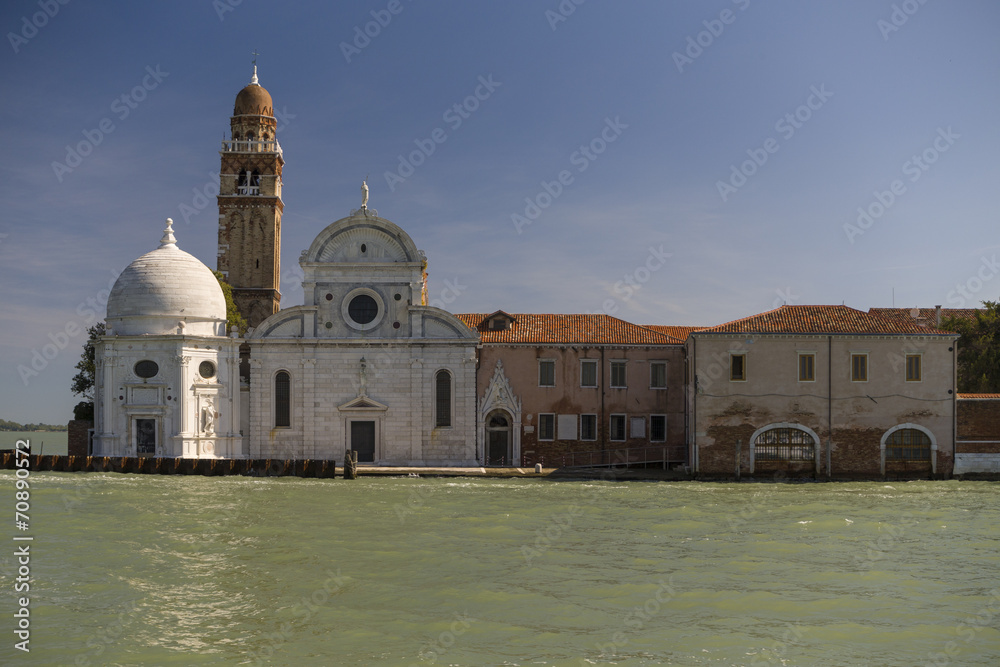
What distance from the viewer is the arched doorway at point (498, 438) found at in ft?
127

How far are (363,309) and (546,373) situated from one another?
8005mm

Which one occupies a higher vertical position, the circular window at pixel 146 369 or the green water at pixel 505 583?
the circular window at pixel 146 369

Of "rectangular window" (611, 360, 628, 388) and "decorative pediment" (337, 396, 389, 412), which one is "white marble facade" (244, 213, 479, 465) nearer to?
"decorative pediment" (337, 396, 389, 412)

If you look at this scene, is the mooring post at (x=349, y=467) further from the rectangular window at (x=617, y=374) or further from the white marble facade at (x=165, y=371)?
the rectangular window at (x=617, y=374)

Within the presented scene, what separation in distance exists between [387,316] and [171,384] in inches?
351

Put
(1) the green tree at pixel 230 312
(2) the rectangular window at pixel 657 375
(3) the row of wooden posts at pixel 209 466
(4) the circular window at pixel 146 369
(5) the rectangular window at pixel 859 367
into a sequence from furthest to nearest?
1. (1) the green tree at pixel 230 312
2. (2) the rectangular window at pixel 657 375
3. (4) the circular window at pixel 146 369
4. (5) the rectangular window at pixel 859 367
5. (3) the row of wooden posts at pixel 209 466

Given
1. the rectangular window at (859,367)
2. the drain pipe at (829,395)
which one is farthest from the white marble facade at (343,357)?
the rectangular window at (859,367)

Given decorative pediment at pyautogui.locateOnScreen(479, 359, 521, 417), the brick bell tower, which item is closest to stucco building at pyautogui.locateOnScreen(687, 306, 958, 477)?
decorative pediment at pyautogui.locateOnScreen(479, 359, 521, 417)

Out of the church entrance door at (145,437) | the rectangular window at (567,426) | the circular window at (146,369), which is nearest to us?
the church entrance door at (145,437)

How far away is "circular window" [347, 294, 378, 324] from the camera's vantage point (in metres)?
39.2

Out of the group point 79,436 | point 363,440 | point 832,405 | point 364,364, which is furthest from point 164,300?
point 832,405

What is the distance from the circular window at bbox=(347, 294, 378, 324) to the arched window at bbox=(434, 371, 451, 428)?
3691 millimetres

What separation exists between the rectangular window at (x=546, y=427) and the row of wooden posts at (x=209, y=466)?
Result: 8045 millimetres

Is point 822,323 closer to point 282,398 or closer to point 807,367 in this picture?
point 807,367
